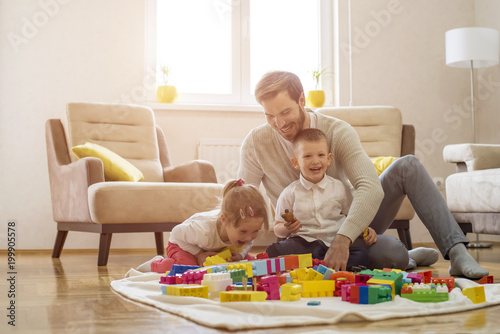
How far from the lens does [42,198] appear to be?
3994mm

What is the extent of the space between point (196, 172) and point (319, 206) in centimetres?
147

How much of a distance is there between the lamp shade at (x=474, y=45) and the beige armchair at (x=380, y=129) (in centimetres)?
76

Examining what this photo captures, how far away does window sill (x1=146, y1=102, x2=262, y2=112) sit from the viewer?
4.15 m

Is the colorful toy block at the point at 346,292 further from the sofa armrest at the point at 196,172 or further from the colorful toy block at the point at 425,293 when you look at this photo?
the sofa armrest at the point at 196,172

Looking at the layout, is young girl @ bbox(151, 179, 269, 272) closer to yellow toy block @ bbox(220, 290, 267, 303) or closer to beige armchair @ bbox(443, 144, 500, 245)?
yellow toy block @ bbox(220, 290, 267, 303)

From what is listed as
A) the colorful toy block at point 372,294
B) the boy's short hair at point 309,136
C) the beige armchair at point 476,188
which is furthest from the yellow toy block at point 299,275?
the beige armchair at point 476,188

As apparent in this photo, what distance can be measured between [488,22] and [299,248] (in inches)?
135

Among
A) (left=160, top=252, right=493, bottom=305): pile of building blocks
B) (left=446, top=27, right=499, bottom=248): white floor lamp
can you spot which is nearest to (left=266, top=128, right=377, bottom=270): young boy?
(left=160, top=252, right=493, bottom=305): pile of building blocks

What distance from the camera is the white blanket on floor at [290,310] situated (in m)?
1.13

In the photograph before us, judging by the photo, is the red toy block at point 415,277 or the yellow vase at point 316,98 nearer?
the red toy block at point 415,277

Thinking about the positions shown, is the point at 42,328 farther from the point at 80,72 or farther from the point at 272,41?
the point at 272,41

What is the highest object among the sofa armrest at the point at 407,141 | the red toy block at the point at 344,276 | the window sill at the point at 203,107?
the window sill at the point at 203,107

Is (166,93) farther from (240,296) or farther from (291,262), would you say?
(240,296)

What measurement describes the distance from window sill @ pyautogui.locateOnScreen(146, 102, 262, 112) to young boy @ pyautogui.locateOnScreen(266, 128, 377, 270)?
7.45ft
